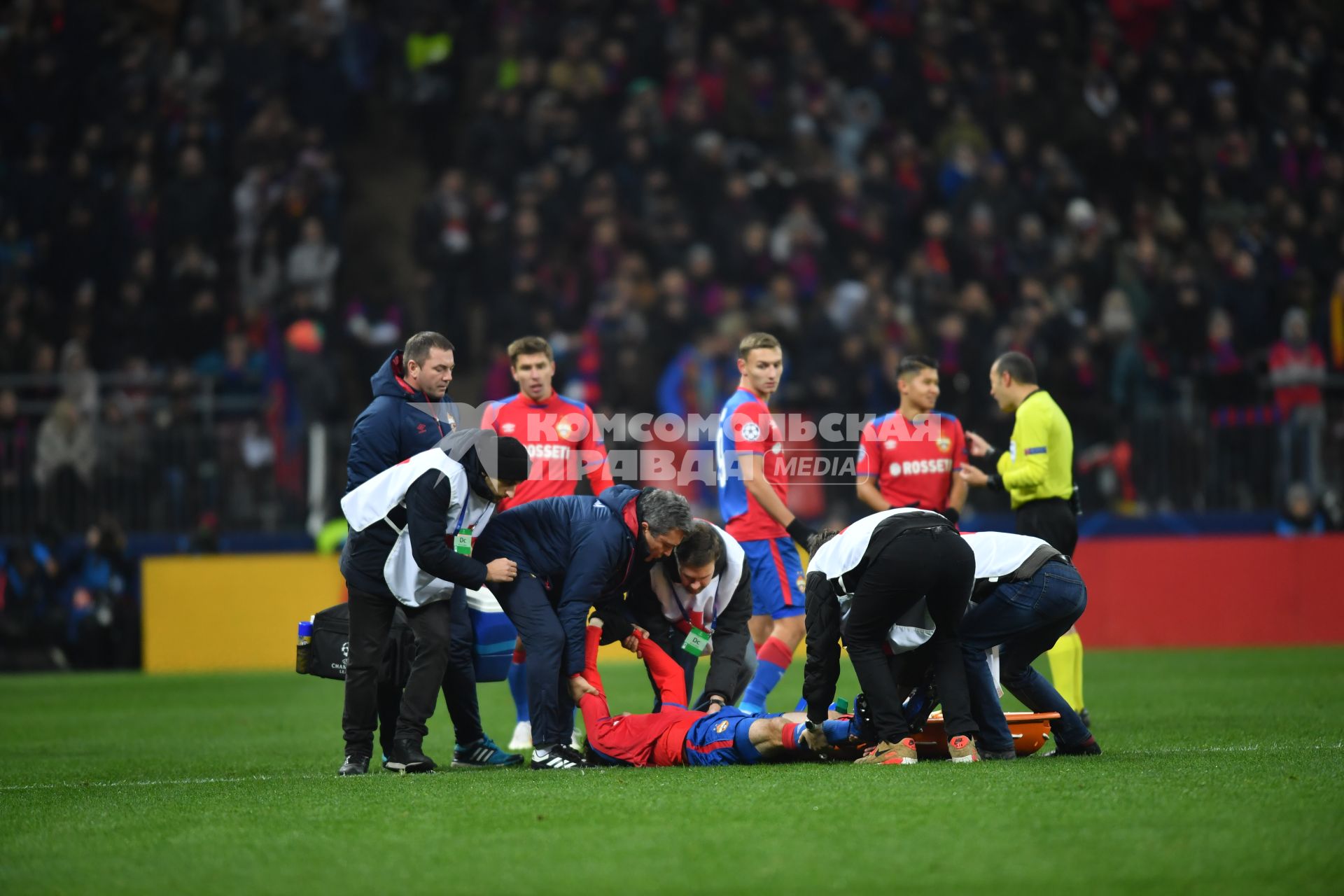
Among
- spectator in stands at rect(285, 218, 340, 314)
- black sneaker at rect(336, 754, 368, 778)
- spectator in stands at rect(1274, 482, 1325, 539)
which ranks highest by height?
spectator in stands at rect(285, 218, 340, 314)

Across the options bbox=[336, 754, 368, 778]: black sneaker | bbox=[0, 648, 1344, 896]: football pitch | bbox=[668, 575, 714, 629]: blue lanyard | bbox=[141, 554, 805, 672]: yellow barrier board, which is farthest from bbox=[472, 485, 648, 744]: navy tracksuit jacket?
bbox=[141, 554, 805, 672]: yellow barrier board

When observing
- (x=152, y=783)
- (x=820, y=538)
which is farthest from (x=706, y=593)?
(x=152, y=783)

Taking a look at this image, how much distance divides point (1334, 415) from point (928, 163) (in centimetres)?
626

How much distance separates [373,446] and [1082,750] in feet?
12.7

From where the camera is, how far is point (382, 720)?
27.2ft

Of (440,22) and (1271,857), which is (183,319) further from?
(1271,857)

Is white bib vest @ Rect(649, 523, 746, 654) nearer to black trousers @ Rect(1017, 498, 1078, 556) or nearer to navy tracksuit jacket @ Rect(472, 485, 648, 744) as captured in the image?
navy tracksuit jacket @ Rect(472, 485, 648, 744)

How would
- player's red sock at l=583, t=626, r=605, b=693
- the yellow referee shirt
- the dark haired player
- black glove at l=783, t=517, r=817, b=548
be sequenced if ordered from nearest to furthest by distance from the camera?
player's red sock at l=583, t=626, r=605, b=693 → black glove at l=783, t=517, r=817, b=548 → the yellow referee shirt → the dark haired player

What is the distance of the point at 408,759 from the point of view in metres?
7.88

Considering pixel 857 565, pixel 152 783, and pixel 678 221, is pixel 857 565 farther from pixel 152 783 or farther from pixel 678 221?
pixel 678 221

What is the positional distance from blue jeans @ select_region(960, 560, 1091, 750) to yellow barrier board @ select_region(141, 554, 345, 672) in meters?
9.86

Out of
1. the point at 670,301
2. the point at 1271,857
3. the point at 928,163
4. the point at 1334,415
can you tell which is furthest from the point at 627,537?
the point at 928,163

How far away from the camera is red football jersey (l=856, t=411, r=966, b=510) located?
10211 mm

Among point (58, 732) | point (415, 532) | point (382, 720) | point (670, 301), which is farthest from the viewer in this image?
point (670, 301)
